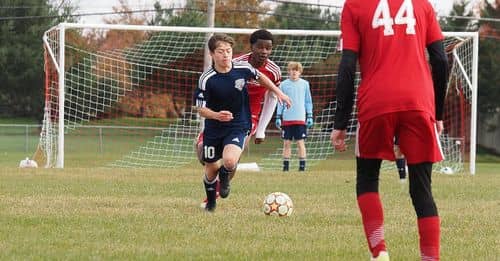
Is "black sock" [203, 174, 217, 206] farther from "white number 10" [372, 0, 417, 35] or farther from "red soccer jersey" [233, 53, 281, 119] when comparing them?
"white number 10" [372, 0, 417, 35]

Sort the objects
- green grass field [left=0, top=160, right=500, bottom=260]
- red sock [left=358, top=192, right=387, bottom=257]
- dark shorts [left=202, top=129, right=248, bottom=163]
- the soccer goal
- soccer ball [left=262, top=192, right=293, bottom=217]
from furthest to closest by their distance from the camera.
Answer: the soccer goal, dark shorts [left=202, top=129, right=248, bottom=163], soccer ball [left=262, top=192, right=293, bottom=217], green grass field [left=0, top=160, right=500, bottom=260], red sock [left=358, top=192, right=387, bottom=257]

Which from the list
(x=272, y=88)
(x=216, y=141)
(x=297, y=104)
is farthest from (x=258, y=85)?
(x=297, y=104)

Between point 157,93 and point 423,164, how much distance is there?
31107 millimetres

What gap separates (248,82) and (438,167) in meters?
12.8

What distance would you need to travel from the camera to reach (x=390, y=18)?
5.48 m

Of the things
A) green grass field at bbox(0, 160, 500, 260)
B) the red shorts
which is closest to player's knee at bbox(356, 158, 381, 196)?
the red shorts

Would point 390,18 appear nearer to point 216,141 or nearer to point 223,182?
point 216,141

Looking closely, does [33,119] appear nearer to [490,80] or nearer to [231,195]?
[490,80]

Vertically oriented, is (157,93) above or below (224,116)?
below

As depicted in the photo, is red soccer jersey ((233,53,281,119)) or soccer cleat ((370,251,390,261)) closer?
soccer cleat ((370,251,390,261))

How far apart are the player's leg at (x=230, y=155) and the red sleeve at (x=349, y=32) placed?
146 inches

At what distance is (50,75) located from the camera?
20.2m

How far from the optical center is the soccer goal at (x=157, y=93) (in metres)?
18.9

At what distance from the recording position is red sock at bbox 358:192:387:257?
5.67 m
